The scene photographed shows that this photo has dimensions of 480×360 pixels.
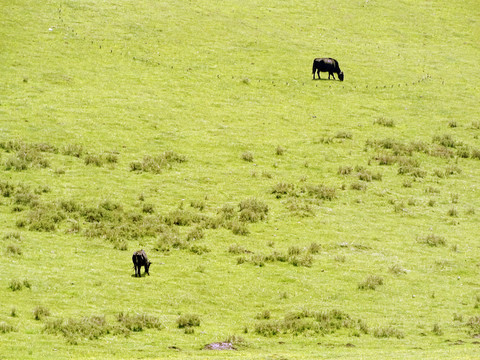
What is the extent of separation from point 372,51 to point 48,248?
48.2m

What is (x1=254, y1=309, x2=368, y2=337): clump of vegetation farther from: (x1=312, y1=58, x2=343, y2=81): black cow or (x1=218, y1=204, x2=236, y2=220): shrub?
(x1=312, y1=58, x2=343, y2=81): black cow

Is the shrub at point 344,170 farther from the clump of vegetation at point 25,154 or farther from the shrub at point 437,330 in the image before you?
the shrub at point 437,330

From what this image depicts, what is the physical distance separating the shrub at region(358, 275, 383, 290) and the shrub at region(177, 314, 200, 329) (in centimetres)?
823

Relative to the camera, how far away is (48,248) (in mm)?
31047

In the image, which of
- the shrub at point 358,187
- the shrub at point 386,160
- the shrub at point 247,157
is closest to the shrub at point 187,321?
the shrub at point 358,187

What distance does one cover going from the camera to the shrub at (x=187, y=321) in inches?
963

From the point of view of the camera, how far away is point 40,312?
2352 cm

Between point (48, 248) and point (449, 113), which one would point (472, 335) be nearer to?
point (48, 248)

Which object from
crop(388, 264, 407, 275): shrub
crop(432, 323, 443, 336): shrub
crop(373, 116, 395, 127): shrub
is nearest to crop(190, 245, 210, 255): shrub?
crop(388, 264, 407, 275): shrub

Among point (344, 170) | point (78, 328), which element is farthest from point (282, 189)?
point (78, 328)

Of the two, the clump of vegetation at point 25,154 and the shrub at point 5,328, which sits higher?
the clump of vegetation at point 25,154

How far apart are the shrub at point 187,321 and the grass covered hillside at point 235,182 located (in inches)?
3.7

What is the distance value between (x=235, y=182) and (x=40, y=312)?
20.7m

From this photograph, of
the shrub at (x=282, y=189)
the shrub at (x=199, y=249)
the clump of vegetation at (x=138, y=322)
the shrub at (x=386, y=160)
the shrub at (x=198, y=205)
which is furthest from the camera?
the shrub at (x=386, y=160)
